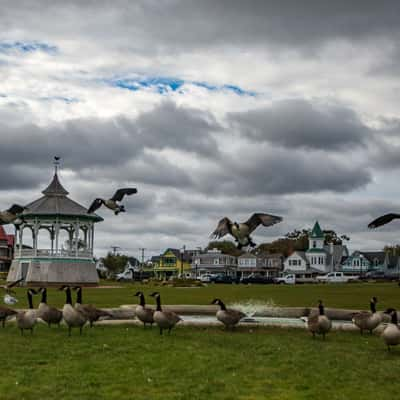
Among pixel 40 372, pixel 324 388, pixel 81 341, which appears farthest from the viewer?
pixel 81 341

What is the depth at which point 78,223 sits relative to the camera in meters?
65.3

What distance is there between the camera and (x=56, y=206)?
65.3m

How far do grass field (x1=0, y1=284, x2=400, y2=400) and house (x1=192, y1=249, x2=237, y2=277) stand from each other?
131974 mm

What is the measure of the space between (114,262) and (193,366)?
470 feet

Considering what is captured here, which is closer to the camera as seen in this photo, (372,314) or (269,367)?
(269,367)

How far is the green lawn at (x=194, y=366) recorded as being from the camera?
12578 millimetres

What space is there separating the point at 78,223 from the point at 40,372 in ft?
170

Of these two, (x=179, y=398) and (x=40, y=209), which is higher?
(x=40, y=209)

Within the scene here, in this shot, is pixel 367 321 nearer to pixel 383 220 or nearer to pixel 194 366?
pixel 383 220

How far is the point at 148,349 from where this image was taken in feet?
55.7

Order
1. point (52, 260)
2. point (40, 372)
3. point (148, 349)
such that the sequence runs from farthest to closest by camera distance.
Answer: point (52, 260), point (148, 349), point (40, 372)

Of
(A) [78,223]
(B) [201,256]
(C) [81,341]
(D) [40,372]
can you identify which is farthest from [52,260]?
(B) [201,256]

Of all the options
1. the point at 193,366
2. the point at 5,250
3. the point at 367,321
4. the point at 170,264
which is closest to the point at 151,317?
the point at 367,321

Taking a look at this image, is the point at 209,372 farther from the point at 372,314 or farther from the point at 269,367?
the point at 372,314
